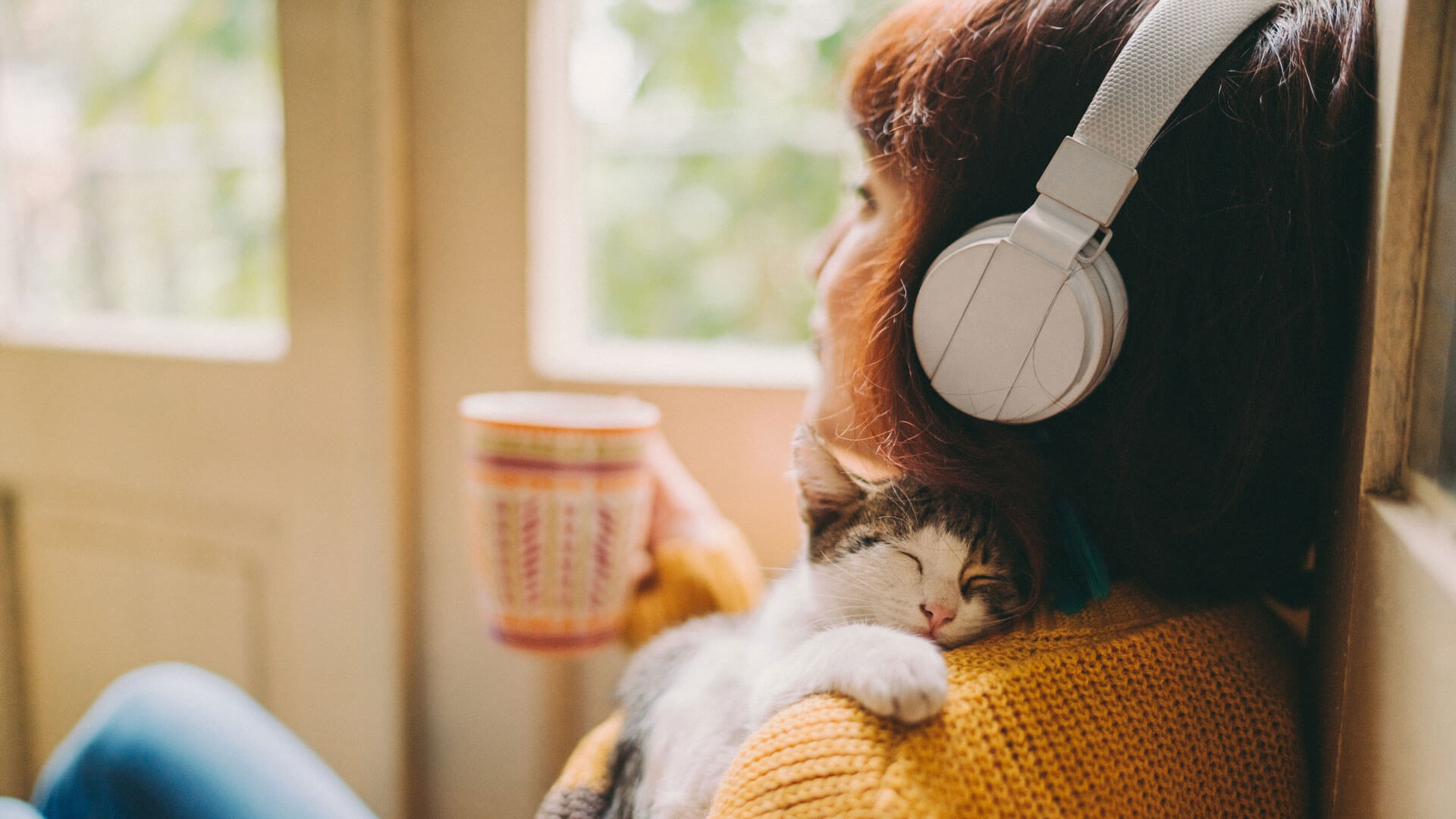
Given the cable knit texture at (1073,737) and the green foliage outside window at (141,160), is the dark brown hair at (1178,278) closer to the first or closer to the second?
the cable knit texture at (1073,737)

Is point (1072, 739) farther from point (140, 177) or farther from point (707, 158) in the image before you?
point (140, 177)

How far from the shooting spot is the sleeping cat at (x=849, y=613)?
0.43 metres

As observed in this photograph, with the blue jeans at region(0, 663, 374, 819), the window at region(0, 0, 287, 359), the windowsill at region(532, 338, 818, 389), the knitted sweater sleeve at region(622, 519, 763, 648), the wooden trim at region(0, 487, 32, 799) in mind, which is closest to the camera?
the blue jeans at region(0, 663, 374, 819)

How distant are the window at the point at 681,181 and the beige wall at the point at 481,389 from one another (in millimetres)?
34

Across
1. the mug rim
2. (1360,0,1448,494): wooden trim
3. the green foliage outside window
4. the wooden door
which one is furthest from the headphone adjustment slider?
the green foliage outside window

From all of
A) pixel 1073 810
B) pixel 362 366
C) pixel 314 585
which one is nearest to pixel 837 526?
pixel 1073 810

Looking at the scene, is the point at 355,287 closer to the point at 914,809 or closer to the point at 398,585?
the point at 398,585

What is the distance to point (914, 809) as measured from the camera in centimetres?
36

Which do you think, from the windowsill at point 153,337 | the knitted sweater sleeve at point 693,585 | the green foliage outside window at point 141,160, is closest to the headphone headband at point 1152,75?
the knitted sweater sleeve at point 693,585

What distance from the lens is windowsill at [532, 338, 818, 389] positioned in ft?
3.15

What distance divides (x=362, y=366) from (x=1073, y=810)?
91 cm

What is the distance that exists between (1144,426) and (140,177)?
57.8 inches

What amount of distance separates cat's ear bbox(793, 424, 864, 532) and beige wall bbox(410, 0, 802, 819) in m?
0.37

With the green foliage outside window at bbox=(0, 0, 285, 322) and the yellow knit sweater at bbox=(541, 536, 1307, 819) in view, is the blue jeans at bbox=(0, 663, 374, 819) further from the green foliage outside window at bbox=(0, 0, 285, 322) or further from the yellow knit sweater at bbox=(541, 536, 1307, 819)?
the green foliage outside window at bbox=(0, 0, 285, 322)
